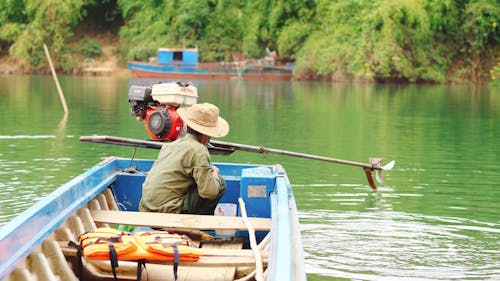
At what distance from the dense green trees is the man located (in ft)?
103

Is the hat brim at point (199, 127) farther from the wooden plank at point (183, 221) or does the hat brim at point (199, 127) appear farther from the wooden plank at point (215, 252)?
the wooden plank at point (215, 252)

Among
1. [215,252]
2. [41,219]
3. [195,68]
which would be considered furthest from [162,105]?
[195,68]

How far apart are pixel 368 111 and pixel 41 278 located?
18.7m

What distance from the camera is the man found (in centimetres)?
629

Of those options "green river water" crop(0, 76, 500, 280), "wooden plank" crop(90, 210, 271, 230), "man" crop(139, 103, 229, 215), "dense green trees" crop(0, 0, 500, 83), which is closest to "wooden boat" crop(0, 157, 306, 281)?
"wooden plank" crop(90, 210, 271, 230)

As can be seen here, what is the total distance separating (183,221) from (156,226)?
20 cm

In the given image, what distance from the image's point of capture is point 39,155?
45.0 ft

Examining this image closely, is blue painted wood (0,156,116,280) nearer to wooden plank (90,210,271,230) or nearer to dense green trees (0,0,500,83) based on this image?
wooden plank (90,210,271,230)

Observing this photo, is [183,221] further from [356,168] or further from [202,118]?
[356,168]

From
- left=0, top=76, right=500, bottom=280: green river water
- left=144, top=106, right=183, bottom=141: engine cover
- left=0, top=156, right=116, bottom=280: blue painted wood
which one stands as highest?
left=144, top=106, right=183, bottom=141: engine cover

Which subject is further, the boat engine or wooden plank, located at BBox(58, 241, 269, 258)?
the boat engine

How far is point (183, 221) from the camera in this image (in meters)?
6.11

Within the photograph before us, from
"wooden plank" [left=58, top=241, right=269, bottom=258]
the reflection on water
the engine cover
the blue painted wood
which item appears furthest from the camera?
the engine cover

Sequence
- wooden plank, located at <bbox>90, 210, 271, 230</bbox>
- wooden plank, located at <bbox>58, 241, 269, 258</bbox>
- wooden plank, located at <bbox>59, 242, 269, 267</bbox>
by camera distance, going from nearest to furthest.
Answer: wooden plank, located at <bbox>59, 242, 269, 267</bbox> < wooden plank, located at <bbox>58, 241, 269, 258</bbox> < wooden plank, located at <bbox>90, 210, 271, 230</bbox>
